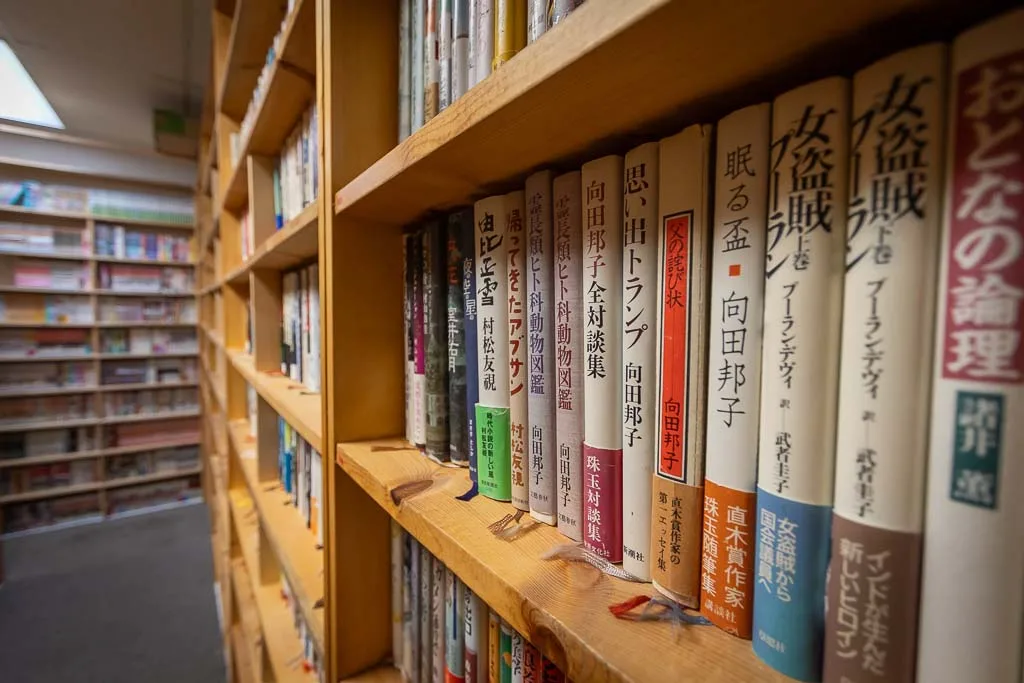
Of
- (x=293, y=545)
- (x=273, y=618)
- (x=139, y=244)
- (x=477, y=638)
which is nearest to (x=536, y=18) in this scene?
(x=477, y=638)

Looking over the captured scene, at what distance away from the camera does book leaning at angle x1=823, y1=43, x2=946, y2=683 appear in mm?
199

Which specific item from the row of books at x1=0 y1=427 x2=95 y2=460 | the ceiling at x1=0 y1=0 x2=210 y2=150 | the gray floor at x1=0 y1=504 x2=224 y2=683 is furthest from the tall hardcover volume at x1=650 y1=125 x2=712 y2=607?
the row of books at x1=0 y1=427 x2=95 y2=460

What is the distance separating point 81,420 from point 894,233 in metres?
4.24

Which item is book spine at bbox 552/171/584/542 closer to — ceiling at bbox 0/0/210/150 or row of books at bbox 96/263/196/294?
ceiling at bbox 0/0/210/150

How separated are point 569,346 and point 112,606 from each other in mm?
3175

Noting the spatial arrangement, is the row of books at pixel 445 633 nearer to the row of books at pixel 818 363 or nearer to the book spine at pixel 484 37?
the row of books at pixel 818 363

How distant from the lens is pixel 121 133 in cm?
282

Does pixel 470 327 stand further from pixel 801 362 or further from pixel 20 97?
pixel 20 97

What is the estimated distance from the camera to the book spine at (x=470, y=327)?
0.46 metres

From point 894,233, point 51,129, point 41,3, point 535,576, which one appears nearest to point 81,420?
point 51,129

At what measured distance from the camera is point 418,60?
52cm

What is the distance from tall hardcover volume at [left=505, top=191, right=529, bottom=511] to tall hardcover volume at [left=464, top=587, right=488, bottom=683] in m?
0.14

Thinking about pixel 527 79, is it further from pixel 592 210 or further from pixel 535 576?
pixel 535 576

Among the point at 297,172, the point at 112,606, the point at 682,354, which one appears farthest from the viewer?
the point at 112,606
